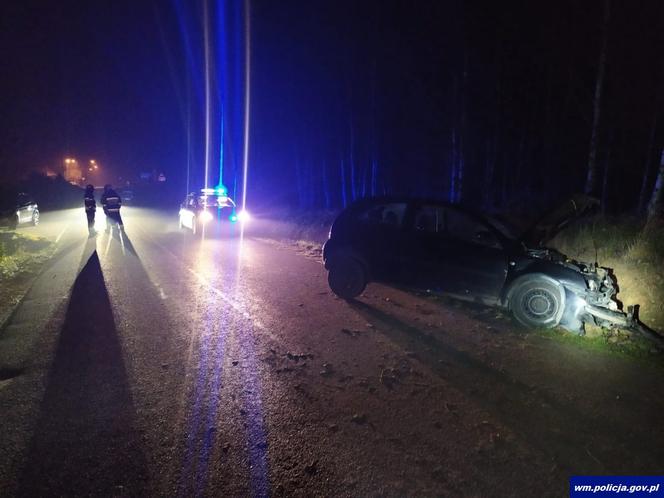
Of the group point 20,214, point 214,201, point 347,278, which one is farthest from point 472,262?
point 20,214

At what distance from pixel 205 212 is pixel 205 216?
158 mm

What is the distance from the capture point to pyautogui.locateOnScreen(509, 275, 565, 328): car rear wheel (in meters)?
5.55

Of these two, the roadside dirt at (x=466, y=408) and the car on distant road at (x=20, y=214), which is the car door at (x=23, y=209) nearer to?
the car on distant road at (x=20, y=214)

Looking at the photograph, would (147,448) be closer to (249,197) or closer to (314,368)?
(314,368)

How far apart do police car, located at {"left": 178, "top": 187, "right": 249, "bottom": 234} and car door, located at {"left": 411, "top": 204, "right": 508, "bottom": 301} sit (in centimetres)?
1089

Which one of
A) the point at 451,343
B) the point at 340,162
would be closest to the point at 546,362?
the point at 451,343

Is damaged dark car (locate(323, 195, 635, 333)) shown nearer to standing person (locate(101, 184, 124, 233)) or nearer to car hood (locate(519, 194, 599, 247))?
car hood (locate(519, 194, 599, 247))

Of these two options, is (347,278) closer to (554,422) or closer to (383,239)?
(383,239)

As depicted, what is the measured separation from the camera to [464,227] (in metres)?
6.34

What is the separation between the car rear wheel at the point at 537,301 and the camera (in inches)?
219

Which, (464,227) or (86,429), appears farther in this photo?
(464,227)

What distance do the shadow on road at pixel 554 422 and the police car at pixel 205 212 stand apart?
12.5m

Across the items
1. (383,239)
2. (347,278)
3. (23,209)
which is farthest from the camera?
(23,209)

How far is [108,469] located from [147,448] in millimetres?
288
